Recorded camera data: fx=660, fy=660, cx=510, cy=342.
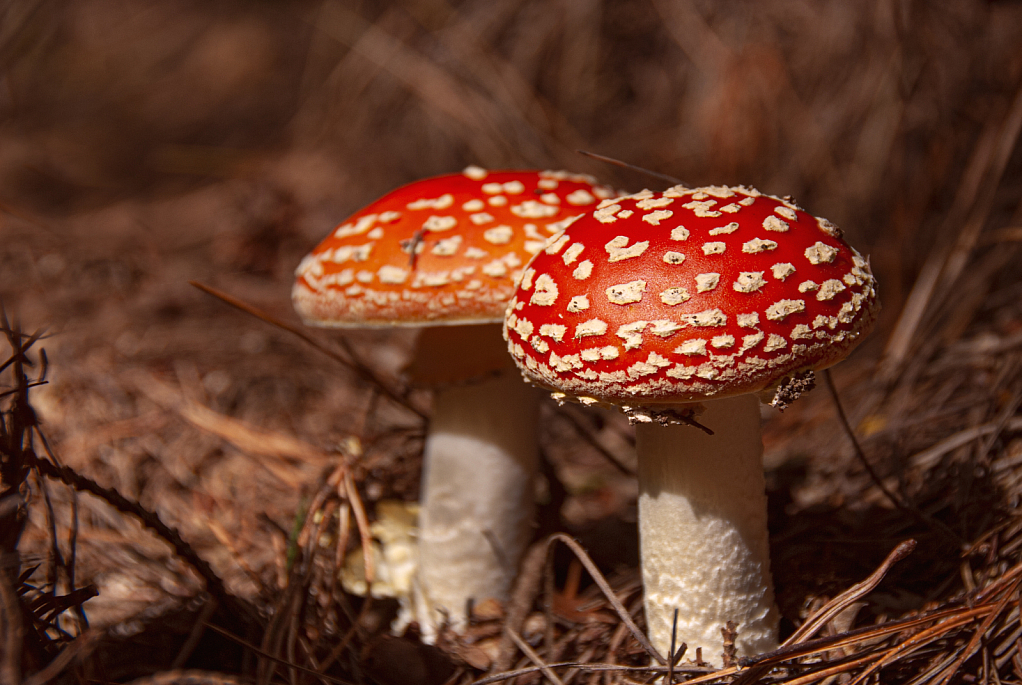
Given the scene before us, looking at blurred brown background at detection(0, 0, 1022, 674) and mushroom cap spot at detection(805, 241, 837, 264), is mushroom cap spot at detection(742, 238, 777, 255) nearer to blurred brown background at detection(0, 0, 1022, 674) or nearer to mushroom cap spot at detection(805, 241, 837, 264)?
mushroom cap spot at detection(805, 241, 837, 264)

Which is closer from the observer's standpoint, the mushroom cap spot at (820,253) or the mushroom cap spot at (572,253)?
the mushroom cap spot at (820,253)

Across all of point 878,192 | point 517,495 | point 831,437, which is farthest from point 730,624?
point 878,192

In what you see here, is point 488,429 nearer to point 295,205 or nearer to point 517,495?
point 517,495

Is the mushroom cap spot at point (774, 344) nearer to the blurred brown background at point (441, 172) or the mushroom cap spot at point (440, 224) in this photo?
the mushroom cap spot at point (440, 224)

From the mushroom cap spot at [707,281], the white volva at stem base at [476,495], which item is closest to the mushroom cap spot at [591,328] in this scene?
the mushroom cap spot at [707,281]

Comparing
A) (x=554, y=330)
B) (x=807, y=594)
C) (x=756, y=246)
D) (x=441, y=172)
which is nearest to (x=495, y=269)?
(x=554, y=330)

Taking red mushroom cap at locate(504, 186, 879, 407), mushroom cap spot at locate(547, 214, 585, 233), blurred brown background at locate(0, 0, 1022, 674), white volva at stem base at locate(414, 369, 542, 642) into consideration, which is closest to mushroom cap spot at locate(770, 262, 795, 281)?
red mushroom cap at locate(504, 186, 879, 407)
